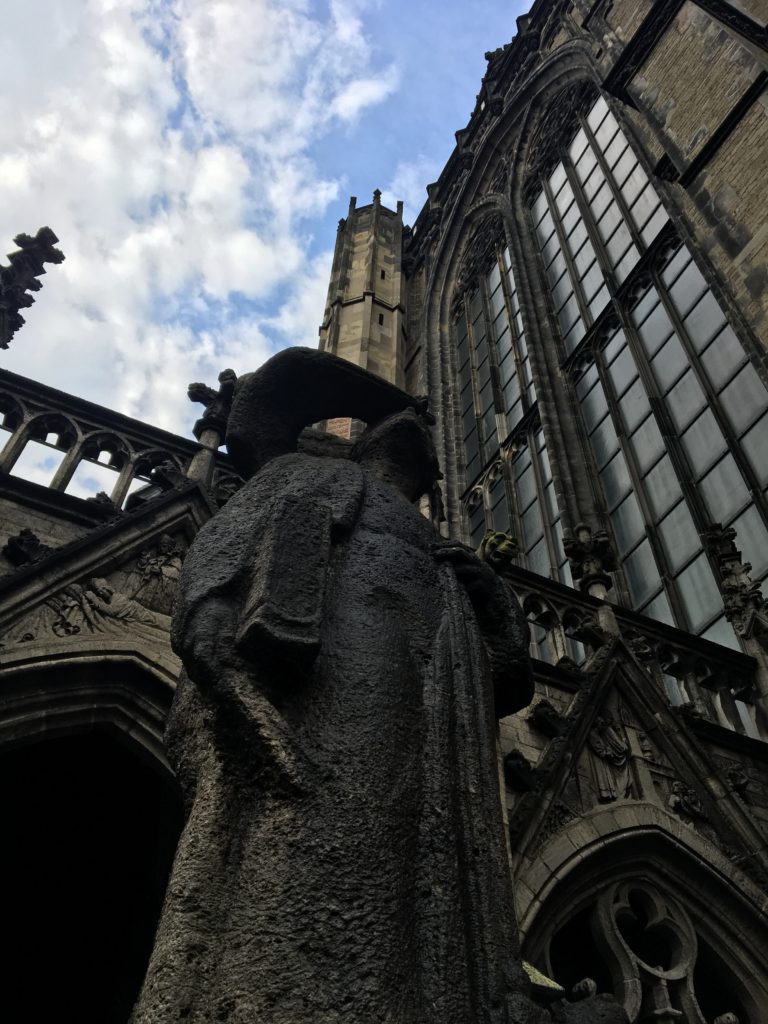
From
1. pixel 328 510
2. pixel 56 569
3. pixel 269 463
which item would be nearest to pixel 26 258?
pixel 56 569

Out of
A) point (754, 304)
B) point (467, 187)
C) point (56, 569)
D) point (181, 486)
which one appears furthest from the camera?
point (467, 187)

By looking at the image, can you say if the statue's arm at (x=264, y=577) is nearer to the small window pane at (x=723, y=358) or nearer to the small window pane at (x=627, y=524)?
the small window pane at (x=723, y=358)

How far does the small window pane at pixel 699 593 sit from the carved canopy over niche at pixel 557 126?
10.6 meters

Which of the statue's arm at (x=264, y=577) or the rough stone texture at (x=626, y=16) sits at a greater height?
the rough stone texture at (x=626, y=16)

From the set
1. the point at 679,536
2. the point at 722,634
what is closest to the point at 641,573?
the point at 679,536

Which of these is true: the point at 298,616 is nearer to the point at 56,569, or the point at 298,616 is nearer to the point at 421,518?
the point at 421,518

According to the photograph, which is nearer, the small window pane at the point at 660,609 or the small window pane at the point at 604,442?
the small window pane at the point at 660,609

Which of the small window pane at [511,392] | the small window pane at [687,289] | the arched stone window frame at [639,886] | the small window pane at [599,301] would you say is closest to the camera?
the arched stone window frame at [639,886]

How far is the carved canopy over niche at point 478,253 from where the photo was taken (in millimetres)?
17906

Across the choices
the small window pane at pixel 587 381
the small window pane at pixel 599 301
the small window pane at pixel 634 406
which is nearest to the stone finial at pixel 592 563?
the small window pane at pixel 634 406

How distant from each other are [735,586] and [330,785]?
544cm

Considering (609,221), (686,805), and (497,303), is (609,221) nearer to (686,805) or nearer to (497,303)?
(497,303)

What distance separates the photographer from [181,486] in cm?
551

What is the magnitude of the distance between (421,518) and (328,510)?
442 millimetres
